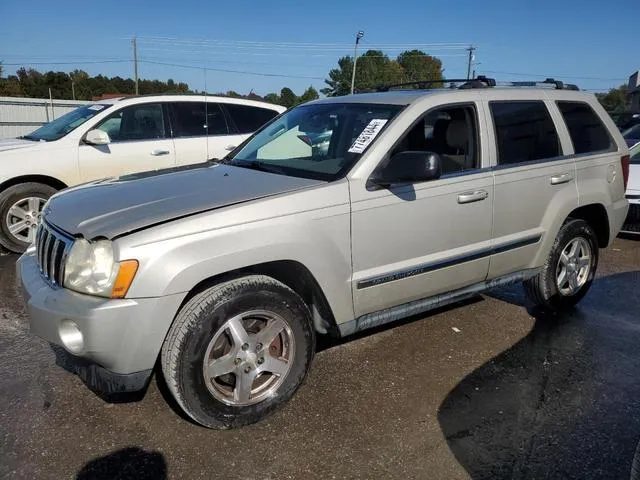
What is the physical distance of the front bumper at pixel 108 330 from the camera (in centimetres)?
242

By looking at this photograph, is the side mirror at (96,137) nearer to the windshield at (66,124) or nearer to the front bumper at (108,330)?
the windshield at (66,124)

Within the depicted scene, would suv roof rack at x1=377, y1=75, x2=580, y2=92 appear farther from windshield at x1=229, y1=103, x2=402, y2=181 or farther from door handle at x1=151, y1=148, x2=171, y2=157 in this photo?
door handle at x1=151, y1=148, x2=171, y2=157

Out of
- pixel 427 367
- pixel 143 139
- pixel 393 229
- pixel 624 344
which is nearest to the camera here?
pixel 393 229

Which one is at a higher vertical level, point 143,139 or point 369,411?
point 143,139

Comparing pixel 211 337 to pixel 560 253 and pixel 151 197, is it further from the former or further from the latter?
pixel 560 253

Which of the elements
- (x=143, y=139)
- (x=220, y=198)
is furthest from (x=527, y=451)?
(x=143, y=139)

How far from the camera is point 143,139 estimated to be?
6.88m

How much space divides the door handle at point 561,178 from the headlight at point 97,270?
3173mm

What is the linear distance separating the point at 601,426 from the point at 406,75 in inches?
3472

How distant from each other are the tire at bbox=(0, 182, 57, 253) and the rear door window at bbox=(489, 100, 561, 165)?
497cm

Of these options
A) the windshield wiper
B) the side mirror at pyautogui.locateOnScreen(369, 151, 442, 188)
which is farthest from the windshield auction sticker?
the windshield wiper

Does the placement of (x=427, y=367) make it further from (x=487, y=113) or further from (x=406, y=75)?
(x=406, y=75)

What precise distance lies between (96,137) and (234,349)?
14.7 feet

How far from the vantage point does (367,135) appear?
3.36 m
